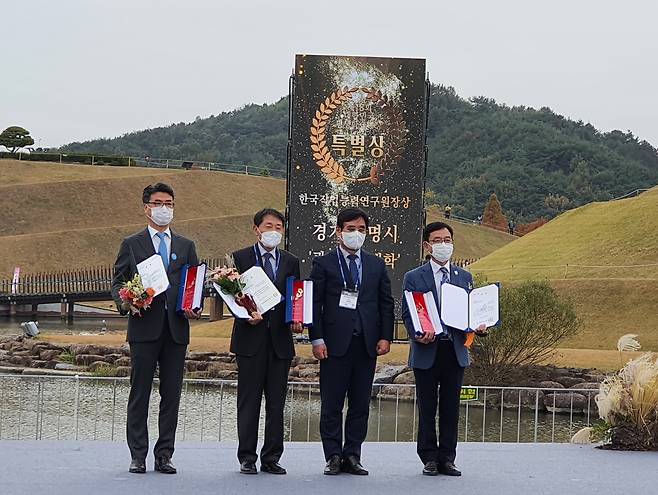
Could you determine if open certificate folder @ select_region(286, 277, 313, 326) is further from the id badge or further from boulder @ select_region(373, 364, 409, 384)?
boulder @ select_region(373, 364, 409, 384)

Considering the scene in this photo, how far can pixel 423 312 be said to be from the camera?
332 inches

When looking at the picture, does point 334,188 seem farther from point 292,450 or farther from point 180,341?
point 180,341

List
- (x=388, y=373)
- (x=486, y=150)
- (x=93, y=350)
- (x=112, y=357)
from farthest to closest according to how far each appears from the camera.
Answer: (x=486, y=150) < (x=93, y=350) < (x=112, y=357) < (x=388, y=373)

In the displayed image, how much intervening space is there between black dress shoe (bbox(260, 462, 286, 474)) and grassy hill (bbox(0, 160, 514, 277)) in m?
55.4

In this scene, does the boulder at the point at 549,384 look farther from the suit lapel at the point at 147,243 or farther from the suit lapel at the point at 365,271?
the suit lapel at the point at 147,243

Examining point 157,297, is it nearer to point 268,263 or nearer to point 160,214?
point 160,214

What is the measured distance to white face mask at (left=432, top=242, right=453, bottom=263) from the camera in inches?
336

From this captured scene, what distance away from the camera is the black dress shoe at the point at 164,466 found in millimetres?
7867

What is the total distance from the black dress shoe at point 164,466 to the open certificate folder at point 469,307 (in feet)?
7.05

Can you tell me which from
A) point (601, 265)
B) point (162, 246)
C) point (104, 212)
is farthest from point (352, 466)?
point (104, 212)

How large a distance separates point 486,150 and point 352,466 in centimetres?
11381

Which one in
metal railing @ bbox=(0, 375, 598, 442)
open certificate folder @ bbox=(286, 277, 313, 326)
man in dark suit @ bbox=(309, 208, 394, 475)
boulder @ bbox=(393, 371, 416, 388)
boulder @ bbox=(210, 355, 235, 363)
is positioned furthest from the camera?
boulder @ bbox=(210, 355, 235, 363)

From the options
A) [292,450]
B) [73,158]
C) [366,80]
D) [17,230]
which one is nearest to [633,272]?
[366,80]

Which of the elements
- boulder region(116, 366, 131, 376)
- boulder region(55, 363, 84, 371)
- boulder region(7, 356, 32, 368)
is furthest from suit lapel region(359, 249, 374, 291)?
boulder region(7, 356, 32, 368)
